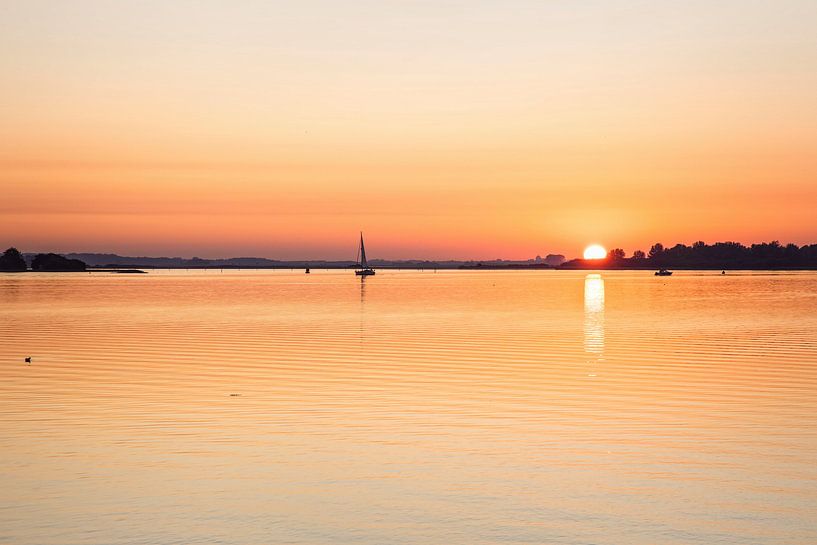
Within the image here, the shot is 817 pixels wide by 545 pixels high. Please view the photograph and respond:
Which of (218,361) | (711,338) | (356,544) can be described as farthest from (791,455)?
(711,338)

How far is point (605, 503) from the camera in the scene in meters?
Result: 15.3

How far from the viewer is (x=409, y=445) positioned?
20109 mm

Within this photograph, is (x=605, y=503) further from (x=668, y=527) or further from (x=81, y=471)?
(x=81, y=471)

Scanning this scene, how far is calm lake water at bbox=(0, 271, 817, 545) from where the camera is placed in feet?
46.6

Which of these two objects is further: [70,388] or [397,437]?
[70,388]

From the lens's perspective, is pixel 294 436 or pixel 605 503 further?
pixel 294 436

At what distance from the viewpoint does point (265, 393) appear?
28328 mm

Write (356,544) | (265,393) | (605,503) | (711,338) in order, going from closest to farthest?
(356,544) < (605,503) < (265,393) < (711,338)

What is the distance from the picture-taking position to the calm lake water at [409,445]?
14.2m

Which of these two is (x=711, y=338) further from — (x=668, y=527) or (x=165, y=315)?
(x=165, y=315)

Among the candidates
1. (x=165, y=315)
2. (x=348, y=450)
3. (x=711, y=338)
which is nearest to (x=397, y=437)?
(x=348, y=450)

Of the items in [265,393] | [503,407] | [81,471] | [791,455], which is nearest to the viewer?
[81,471]

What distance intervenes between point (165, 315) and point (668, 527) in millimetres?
63479

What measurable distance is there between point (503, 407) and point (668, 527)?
11.5 metres
